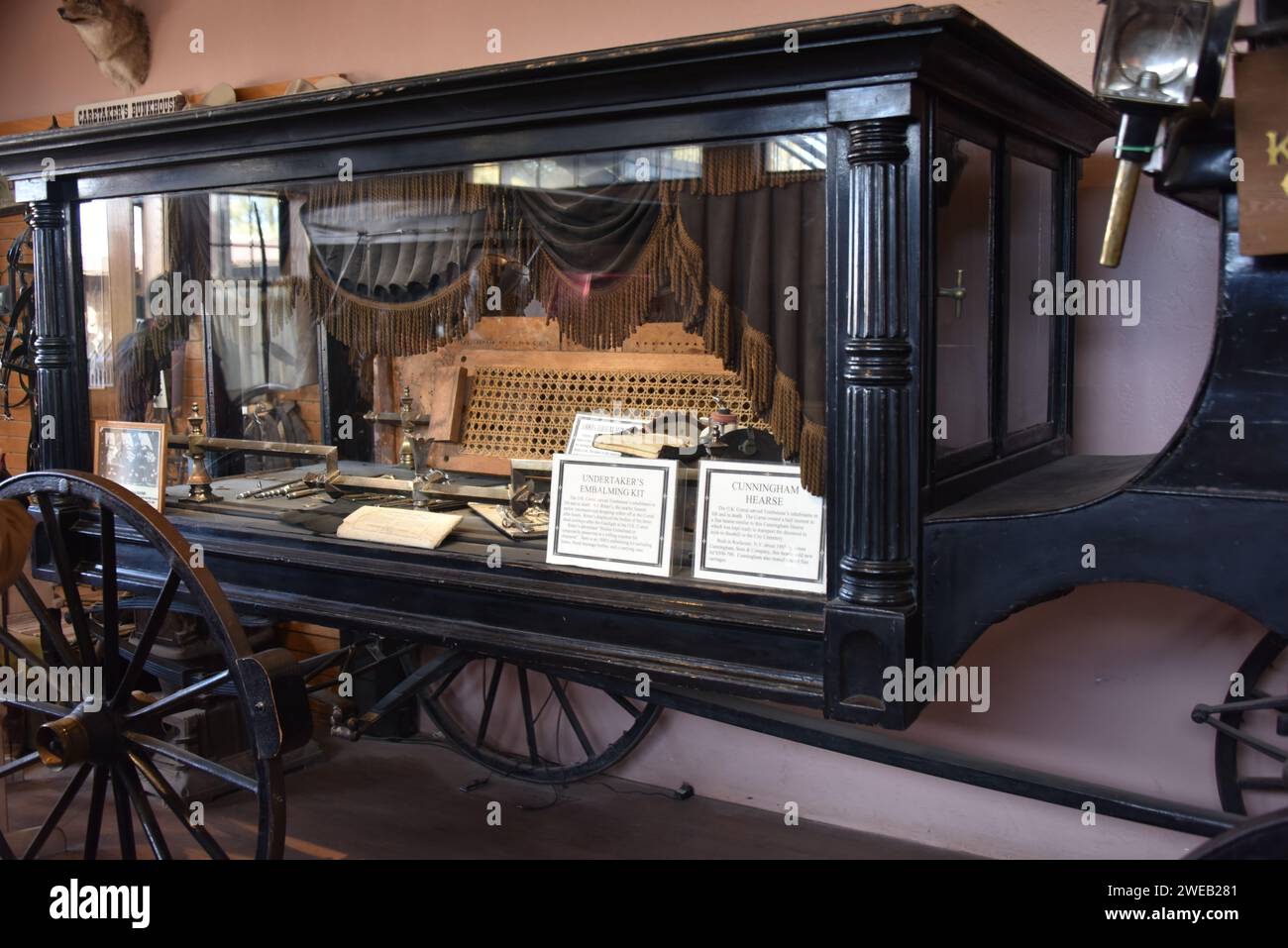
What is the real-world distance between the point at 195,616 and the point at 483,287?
1632 mm

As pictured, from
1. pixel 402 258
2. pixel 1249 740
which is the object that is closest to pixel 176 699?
pixel 402 258

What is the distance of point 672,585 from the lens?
2.10m

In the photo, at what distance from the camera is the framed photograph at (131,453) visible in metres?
2.97

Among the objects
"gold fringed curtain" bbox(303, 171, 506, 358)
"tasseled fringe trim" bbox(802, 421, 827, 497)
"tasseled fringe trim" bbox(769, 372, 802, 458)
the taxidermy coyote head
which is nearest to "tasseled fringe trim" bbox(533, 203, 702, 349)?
"gold fringed curtain" bbox(303, 171, 506, 358)

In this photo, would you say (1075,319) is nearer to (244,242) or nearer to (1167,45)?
(1167,45)

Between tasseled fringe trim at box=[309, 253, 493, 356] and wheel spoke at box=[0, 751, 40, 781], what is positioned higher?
tasseled fringe trim at box=[309, 253, 493, 356]

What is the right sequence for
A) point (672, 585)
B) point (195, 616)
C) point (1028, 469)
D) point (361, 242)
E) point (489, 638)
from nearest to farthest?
point (672, 585), point (489, 638), point (1028, 469), point (361, 242), point (195, 616)

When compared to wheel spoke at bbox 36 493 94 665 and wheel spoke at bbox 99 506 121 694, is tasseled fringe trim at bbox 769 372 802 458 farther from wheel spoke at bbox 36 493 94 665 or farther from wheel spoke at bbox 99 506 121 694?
wheel spoke at bbox 36 493 94 665

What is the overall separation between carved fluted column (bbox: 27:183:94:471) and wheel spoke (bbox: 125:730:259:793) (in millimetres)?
988

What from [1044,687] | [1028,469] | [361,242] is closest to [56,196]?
[361,242]

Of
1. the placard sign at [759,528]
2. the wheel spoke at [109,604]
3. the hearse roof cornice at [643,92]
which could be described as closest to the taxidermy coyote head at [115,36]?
the hearse roof cornice at [643,92]

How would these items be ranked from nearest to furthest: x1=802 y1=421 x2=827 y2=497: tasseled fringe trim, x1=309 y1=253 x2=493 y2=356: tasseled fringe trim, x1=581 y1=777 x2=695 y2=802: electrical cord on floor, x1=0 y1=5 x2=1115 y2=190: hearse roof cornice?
x1=0 y1=5 x2=1115 y2=190: hearse roof cornice → x1=802 y1=421 x2=827 y2=497: tasseled fringe trim → x1=309 y1=253 x2=493 y2=356: tasseled fringe trim → x1=581 y1=777 x2=695 y2=802: electrical cord on floor

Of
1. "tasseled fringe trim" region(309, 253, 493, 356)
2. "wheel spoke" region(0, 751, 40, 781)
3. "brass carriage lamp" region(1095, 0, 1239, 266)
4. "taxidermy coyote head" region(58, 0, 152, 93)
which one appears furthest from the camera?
"taxidermy coyote head" region(58, 0, 152, 93)

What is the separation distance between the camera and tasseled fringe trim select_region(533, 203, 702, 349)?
2.22 m
